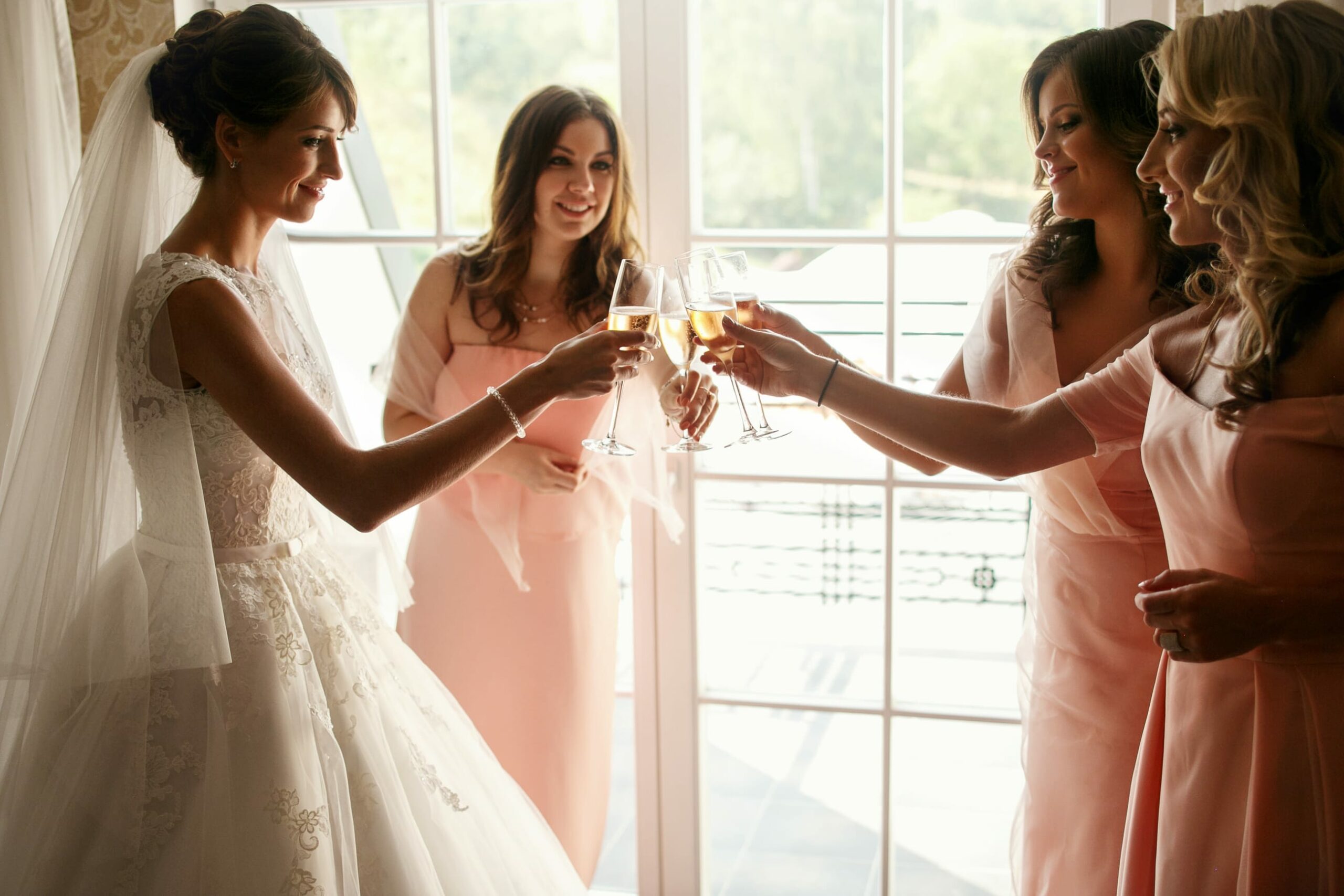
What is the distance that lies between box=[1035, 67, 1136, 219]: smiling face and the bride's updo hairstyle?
113 centimetres

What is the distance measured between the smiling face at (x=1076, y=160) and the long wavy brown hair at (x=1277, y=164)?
15.8 inches

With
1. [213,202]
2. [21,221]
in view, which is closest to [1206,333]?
[213,202]

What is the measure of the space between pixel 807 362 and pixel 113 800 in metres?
1.15

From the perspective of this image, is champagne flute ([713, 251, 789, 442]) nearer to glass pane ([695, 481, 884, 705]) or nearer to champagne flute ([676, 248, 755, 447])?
champagne flute ([676, 248, 755, 447])

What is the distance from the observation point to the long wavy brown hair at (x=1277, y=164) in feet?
4.03

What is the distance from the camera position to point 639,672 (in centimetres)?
250

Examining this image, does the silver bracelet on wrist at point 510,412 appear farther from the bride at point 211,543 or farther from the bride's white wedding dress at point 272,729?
the bride's white wedding dress at point 272,729

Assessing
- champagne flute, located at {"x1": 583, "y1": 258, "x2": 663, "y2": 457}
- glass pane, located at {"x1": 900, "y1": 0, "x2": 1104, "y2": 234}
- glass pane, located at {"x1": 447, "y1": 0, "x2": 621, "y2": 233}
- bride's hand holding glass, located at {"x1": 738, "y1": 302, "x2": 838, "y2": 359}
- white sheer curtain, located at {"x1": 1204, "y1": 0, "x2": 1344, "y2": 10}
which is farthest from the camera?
glass pane, located at {"x1": 900, "y1": 0, "x2": 1104, "y2": 234}

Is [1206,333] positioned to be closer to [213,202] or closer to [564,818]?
[213,202]

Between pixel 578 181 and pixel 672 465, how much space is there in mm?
651

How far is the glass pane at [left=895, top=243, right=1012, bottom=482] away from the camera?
2217mm

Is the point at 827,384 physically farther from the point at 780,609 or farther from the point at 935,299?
the point at 780,609

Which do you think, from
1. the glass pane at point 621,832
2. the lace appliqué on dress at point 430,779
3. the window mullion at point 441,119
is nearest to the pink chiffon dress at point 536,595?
the glass pane at point 621,832

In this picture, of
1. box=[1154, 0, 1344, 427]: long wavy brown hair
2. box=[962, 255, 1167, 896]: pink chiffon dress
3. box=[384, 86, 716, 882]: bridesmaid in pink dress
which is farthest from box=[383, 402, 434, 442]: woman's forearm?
box=[1154, 0, 1344, 427]: long wavy brown hair
